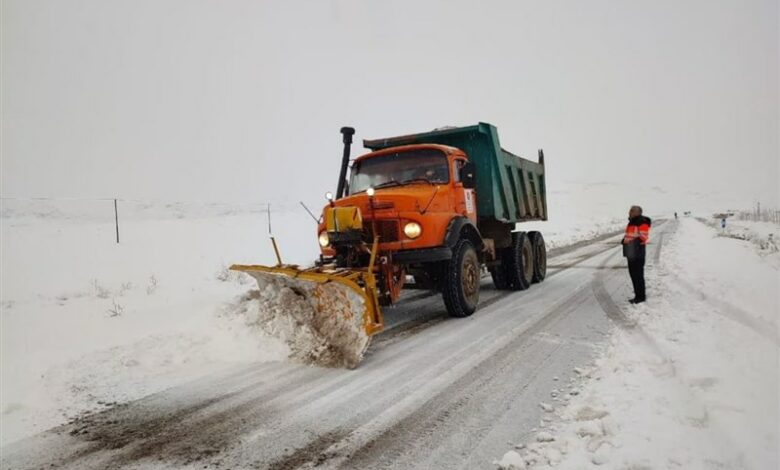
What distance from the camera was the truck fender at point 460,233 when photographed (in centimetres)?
593

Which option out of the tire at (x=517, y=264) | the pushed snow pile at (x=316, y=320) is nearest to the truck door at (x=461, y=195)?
the tire at (x=517, y=264)

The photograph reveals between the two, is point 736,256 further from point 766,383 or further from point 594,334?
point 766,383

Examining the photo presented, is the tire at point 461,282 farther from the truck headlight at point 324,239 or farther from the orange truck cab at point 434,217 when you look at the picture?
the truck headlight at point 324,239

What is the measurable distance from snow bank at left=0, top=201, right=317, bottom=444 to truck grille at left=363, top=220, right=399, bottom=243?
5.82 ft

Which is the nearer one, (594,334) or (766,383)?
(766,383)

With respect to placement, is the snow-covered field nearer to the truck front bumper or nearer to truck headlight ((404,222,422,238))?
the truck front bumper

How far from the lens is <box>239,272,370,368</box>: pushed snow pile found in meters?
4.34

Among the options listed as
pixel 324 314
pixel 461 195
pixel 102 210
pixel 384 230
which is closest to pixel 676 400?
pixel 324 314

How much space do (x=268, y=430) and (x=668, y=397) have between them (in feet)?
9.04

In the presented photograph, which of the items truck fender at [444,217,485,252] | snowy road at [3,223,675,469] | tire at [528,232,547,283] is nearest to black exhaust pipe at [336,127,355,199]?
truck fender at [444,217,485,252]

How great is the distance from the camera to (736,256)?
1200 cm

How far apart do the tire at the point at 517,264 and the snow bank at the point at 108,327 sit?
199 inches

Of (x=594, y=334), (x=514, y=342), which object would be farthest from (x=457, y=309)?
(x=594, y=334)

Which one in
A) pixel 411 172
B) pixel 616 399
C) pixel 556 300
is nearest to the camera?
pixel 616 399
